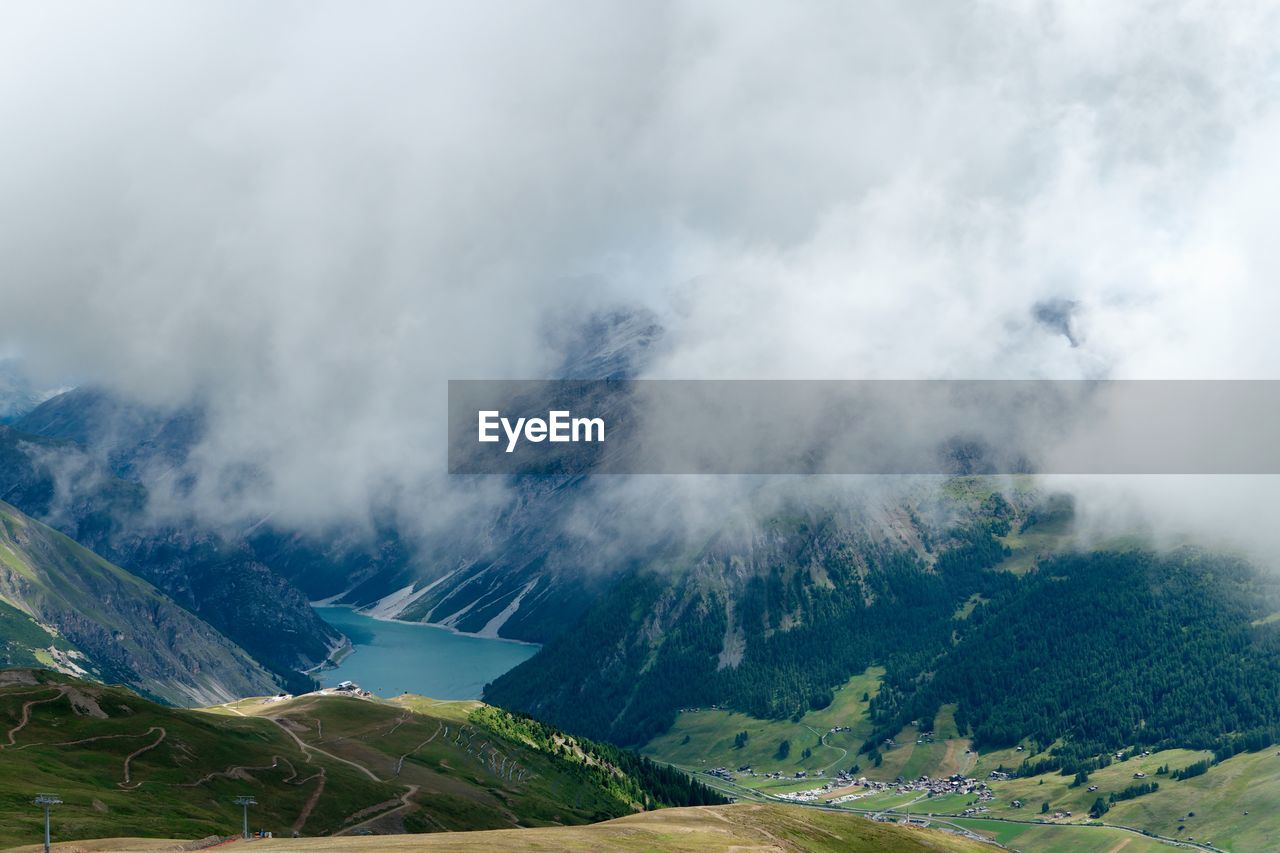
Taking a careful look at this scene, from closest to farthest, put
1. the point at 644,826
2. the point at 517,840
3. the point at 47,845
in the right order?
the point at 47,845 < the point at 517,840 < the point at 644,826

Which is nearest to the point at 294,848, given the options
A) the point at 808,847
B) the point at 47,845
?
the point at 47,845

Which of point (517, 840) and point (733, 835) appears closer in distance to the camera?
point (517, 840)

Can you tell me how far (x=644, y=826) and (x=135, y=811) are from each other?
274 ft

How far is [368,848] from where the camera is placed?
461 ft

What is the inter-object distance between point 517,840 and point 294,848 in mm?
29420

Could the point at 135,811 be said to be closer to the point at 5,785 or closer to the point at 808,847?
the point at 5,785

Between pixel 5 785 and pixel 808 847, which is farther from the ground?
pixel 5 785

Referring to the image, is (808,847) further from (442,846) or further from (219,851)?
(219,851)

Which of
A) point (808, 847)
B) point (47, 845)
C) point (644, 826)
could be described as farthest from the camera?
point (808, 847)

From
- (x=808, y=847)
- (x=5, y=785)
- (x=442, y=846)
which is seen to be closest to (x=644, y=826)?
(x=808, y=847)

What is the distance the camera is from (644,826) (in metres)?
186

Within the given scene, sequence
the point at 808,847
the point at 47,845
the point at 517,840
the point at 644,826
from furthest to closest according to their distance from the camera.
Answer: the point at 808,847 < the point at 644,826 < the point at 517,840 < the point at 47,845

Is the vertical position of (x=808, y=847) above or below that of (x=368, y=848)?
below

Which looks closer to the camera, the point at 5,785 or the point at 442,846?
the point at 442,846
